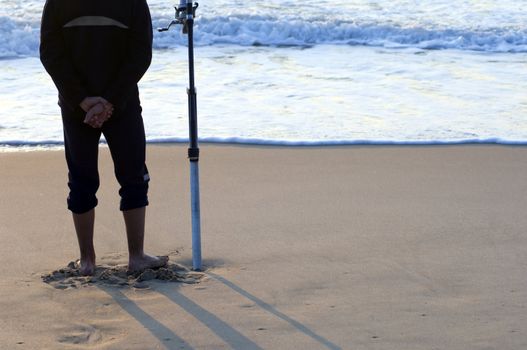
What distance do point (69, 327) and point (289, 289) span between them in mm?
994

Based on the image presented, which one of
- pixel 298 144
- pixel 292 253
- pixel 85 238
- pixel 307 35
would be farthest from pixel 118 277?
pixel 307 35

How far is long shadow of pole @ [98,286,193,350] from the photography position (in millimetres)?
3695

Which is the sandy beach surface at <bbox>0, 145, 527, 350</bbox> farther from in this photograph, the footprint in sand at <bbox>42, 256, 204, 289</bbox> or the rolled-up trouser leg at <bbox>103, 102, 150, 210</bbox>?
the rolled-up trouser leg at <bbox>103, 102, 150, 210</bbox>

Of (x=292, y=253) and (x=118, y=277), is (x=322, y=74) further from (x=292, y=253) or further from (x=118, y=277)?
(x=118, y=277)

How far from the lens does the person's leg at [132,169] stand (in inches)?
169

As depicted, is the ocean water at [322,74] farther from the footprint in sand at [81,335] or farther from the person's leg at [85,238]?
the footprint in sand at [81,335]

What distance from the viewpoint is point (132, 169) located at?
4.35 m

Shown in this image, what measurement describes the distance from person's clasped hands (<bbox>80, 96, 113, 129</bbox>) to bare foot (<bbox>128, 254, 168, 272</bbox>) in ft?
2.33

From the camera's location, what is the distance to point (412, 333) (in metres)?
3.77

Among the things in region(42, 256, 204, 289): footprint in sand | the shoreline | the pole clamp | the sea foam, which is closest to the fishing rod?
the pole clamp

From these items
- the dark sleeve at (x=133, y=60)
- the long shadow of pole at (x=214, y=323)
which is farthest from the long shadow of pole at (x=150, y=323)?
the dark sleeve at (x=133, y=60)

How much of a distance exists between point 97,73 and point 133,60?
17 centimetres

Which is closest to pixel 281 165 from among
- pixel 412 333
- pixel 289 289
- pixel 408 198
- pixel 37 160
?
pixel 408 198

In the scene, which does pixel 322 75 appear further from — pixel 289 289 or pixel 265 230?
pixel 289 289
